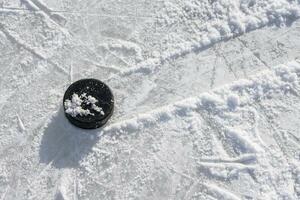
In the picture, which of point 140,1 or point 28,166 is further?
point 140,1

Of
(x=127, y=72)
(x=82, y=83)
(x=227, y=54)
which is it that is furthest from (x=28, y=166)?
(x=227, y=54)

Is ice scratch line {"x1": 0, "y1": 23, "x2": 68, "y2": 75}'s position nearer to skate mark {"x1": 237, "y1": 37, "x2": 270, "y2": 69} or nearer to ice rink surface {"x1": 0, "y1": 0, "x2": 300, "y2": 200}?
ice rink surface {"x1": 0, "y1": 0, "x2": 300, "y2": 200}

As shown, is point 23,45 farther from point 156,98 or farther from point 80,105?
point 156,98

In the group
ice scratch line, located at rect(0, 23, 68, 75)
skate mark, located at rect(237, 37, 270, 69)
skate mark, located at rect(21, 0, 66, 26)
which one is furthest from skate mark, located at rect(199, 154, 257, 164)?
skate mark, located at rect(21, 0, 66, 26)

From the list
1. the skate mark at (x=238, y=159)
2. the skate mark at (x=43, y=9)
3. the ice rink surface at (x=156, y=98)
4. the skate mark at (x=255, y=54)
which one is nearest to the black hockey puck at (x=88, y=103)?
the ice rink surface at (x=156, y=98)

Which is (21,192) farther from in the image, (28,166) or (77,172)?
(77,172)

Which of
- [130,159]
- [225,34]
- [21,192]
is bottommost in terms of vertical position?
[21,192]

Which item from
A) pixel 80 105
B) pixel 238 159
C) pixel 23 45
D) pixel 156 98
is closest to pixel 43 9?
pixel 23 45
